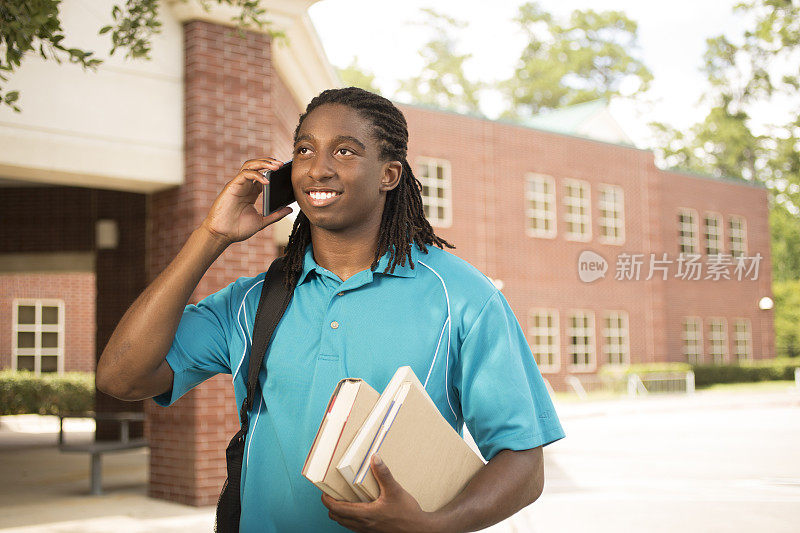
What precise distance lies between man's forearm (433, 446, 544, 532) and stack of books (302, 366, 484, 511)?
0.11 feet

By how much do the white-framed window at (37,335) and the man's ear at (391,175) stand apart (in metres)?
22.1

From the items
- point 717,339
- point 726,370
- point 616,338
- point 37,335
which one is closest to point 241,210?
point 37,335

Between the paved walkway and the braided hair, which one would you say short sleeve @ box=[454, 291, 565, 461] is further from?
the paved walkway

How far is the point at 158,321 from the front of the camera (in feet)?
5.94

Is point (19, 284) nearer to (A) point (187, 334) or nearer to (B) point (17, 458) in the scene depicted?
(B) point (17, 458)

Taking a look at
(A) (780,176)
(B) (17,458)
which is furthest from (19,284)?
(A) (780,176)

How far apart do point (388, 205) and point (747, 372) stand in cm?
3297

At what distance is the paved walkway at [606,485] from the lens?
7.49m

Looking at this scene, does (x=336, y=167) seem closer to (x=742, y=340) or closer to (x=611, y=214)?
(x=611, y=214)

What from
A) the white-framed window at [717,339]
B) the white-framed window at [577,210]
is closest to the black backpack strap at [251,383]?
the white-framed window at [577,210]

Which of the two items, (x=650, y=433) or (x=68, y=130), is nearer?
Result: (x=68, y=130)

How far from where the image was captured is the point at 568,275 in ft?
91.6

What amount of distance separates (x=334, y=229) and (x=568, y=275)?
2659cm

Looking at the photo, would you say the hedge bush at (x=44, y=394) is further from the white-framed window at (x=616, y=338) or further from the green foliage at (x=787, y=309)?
the green foliage at (x=787, y=309)
